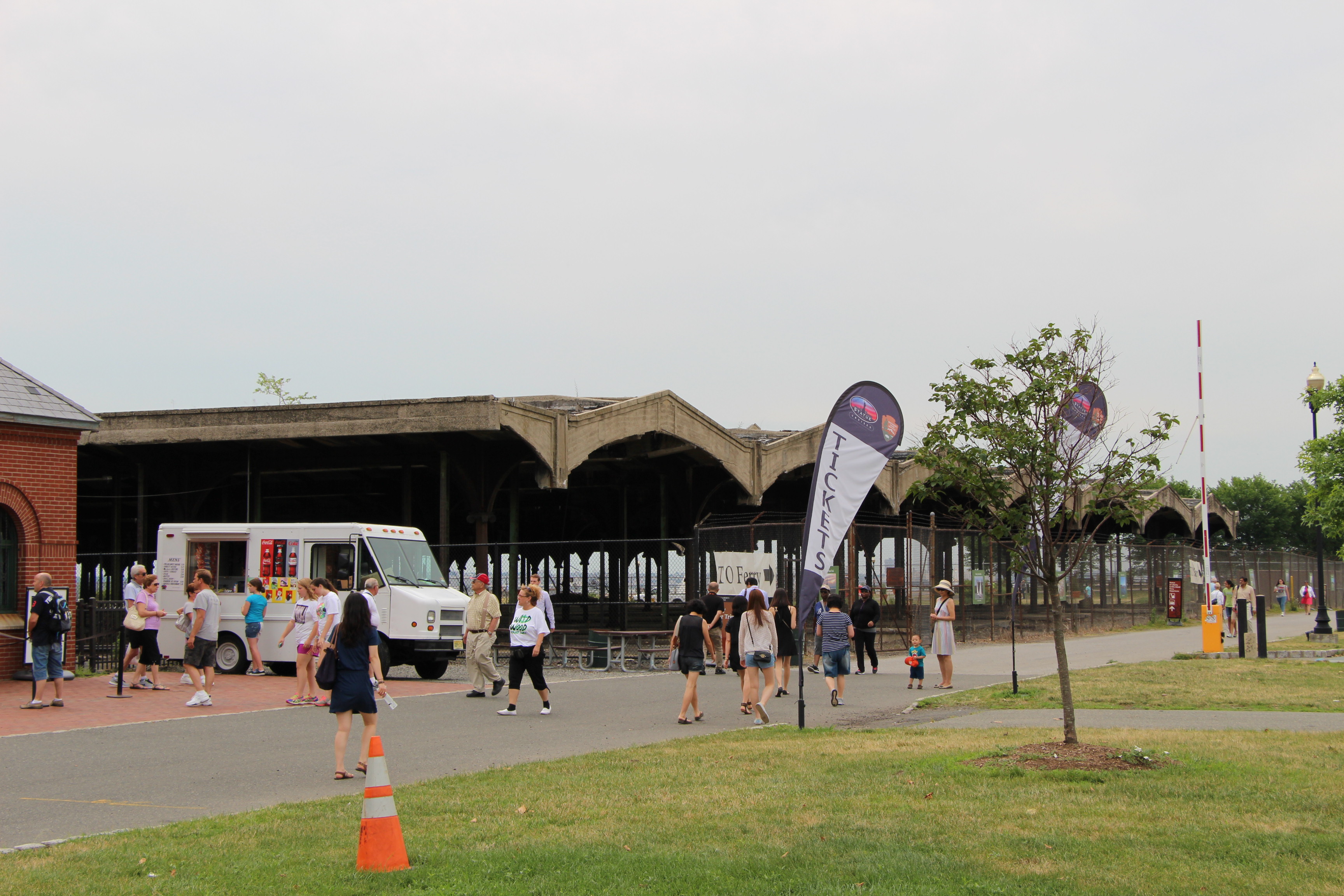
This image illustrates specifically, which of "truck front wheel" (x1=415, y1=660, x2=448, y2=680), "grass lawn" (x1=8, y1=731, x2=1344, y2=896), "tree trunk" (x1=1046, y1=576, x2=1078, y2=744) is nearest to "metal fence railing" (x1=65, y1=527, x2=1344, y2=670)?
"truck front wheel" (x1=415, y1=660, x2=448, y2=680)

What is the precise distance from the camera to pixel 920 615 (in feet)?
91.2

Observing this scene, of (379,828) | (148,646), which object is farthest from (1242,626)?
(379,828)

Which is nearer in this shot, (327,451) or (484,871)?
(484,871)

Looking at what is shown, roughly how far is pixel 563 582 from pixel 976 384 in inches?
2278

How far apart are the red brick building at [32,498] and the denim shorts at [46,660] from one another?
3.55 metres

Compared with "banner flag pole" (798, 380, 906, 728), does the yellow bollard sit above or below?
below

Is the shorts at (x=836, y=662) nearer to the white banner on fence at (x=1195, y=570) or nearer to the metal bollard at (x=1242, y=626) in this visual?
the metal bollard at (x=1242, y=626)

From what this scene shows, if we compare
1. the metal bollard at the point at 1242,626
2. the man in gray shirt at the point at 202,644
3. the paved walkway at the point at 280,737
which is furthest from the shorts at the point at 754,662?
the metal bollard at the point at 1242,626

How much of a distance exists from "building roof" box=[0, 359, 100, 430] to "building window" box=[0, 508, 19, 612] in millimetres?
1596

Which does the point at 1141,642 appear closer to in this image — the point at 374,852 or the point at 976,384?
the point at 976,384

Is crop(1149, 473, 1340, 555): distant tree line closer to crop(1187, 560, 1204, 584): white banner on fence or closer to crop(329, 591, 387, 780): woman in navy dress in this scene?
crop(1187, 560, 1204, 584): white banner on fence

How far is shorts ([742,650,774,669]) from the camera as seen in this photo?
1434 centimetres

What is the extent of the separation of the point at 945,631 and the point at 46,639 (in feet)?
42.3

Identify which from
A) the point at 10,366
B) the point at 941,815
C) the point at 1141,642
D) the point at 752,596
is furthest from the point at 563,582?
the point at 941,815
